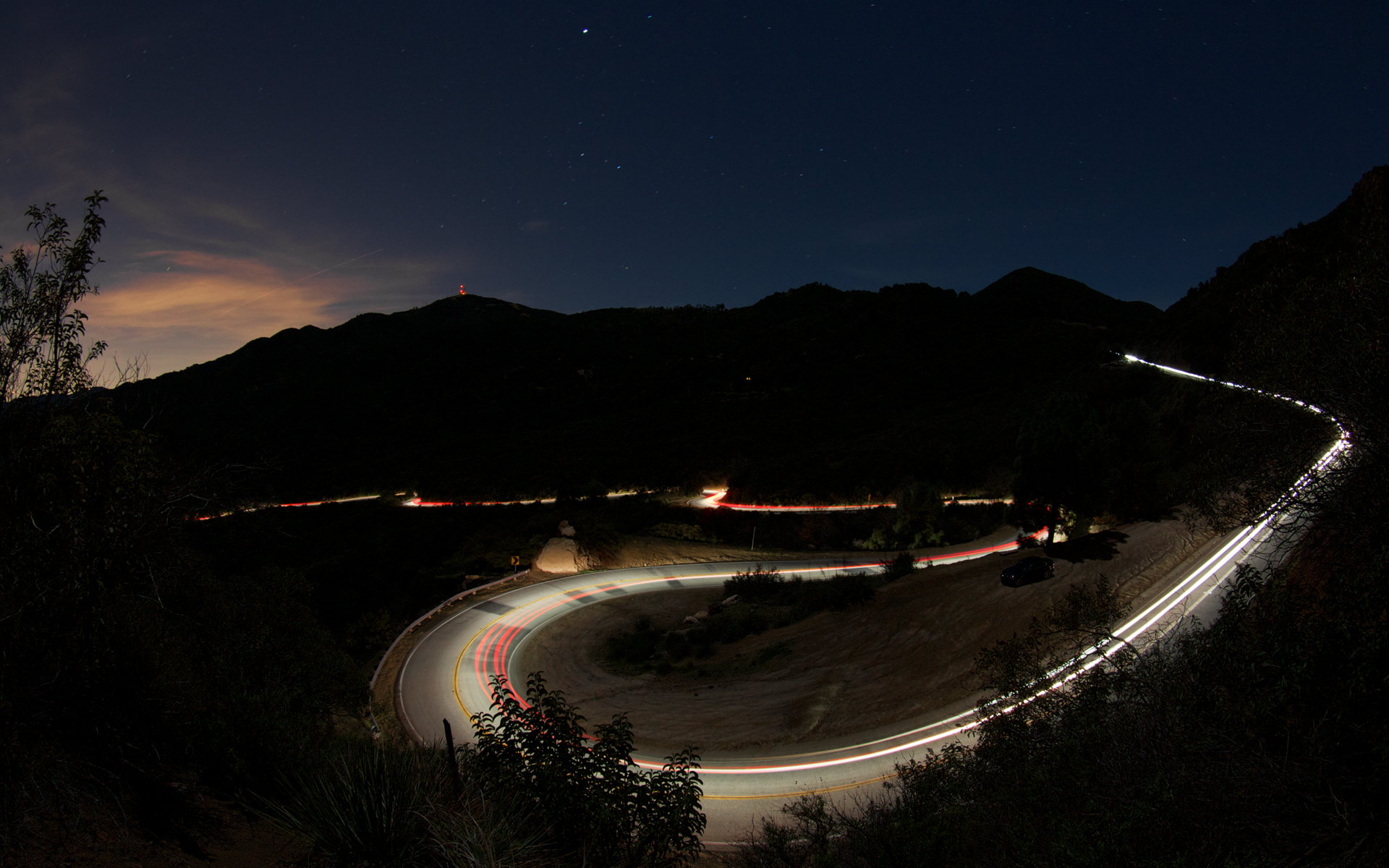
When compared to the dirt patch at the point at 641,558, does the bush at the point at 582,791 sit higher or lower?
higher

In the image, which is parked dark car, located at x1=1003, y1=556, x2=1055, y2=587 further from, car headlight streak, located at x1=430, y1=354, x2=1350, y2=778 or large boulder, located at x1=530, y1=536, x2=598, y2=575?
large boulder, located at x1=530, y1=536, x2=598, y2=575

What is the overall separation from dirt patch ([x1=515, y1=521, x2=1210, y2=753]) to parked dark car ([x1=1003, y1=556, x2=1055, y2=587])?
1.50 ft

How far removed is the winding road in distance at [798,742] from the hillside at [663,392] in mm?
29517

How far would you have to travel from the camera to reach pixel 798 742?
55.8 ft

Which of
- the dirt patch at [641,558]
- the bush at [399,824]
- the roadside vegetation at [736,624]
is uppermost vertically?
the bush at [399,824]

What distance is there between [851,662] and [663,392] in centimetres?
9074

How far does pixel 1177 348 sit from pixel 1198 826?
70727mm

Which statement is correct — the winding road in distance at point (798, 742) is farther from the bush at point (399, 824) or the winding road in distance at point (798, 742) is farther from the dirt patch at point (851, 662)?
the bush at point (399, 824)

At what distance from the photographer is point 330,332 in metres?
150

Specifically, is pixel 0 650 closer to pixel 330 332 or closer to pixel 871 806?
pixel 871 806

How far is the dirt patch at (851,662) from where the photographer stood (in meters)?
17.9

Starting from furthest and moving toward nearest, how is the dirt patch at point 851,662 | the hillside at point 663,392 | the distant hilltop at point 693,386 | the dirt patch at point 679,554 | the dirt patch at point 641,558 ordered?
the hillside at point 663,392, the distant hilltop at point 693,386, the dirt patch at point 679,554, the dirt patch at point 641,558, the dirt patch at point 851,662

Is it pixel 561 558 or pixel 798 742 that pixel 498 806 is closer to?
pixel 798 742

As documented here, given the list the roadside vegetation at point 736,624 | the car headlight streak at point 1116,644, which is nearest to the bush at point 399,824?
the car headlight streak at point 1116,644
